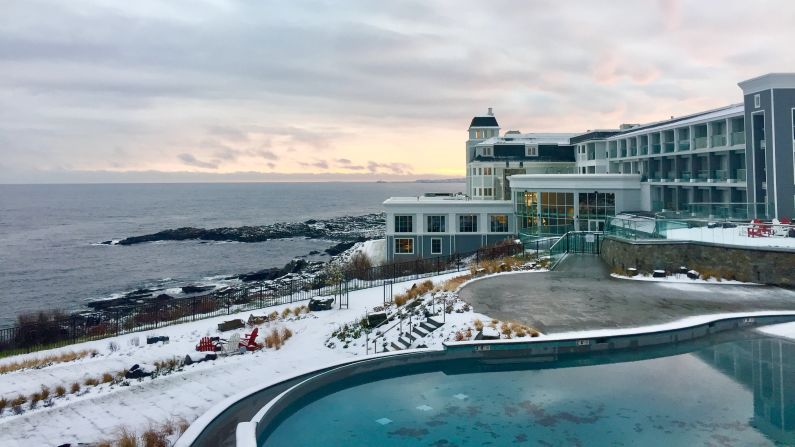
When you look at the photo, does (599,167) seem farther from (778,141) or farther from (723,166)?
(778,141)

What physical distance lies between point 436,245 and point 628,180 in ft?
57.3

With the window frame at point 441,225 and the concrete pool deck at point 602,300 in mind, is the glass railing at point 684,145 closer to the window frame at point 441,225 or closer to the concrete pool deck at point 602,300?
the window frame at point 441,225

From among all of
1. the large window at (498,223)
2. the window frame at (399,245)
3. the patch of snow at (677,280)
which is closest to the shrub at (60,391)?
the patch of snow at (677,280)

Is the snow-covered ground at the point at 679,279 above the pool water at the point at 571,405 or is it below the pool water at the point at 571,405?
above

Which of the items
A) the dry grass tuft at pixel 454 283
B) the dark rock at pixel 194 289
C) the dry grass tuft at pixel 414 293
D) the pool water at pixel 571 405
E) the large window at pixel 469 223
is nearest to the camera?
the pool water at pixel 571 405

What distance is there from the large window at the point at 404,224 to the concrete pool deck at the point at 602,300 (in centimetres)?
2321

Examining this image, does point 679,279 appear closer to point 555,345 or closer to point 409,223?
point 555,345

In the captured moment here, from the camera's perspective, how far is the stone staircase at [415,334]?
1822cm

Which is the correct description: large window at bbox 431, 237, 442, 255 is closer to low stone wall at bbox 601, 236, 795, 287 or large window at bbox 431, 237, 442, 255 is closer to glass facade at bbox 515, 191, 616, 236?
glass facade at bbox 515, 191, 616, 236

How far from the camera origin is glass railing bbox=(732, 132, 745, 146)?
35862 mm

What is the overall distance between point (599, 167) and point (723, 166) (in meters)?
18.1

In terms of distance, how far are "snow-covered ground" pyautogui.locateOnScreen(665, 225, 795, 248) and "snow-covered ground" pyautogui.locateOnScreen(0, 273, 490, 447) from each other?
13.9 m

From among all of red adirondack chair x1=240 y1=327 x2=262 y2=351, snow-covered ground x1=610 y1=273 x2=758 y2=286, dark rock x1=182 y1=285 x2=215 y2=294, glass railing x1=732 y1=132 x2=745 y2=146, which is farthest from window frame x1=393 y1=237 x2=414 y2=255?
red adirondack chair x1=240 y1=327 x2=262 y2=351

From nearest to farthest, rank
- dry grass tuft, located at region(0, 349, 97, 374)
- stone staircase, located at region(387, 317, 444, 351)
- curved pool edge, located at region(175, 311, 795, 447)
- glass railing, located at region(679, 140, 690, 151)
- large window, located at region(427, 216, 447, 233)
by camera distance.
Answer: curved pool edge, located at region(175, 311, 795, 447), stone staircase, located at region(387, 317, 444, 351), dry grass tuft, located at region(0, 349, 97, 374), glass railing, located at region(679, 140, 690, 151), large window, located at region(427, 216, 447, 233)
